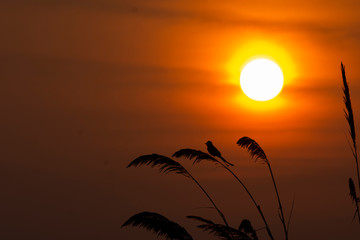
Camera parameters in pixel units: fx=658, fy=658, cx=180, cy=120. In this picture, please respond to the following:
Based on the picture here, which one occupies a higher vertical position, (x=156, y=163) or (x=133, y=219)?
(x=156, y=163)

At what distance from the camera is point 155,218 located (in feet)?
32.0

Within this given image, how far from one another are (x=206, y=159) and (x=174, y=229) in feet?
3.88

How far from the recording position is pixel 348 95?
954 centimetres

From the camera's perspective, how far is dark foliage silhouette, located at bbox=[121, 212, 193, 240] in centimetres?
952

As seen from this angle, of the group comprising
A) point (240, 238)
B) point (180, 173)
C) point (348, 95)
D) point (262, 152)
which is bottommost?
point (240, 238)

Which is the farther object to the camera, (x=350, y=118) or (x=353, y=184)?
(x=353, y=184)

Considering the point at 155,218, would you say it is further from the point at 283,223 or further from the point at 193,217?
the point at 283,223

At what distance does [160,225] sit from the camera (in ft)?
31.7

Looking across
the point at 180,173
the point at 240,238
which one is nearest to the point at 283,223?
the point at 240,238

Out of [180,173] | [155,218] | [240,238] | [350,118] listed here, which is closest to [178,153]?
[180,173]

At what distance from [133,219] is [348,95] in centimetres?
360

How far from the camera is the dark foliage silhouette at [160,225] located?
9516mm

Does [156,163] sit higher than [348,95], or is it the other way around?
[348,95]

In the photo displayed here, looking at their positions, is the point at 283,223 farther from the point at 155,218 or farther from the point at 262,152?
the point at 155,218
